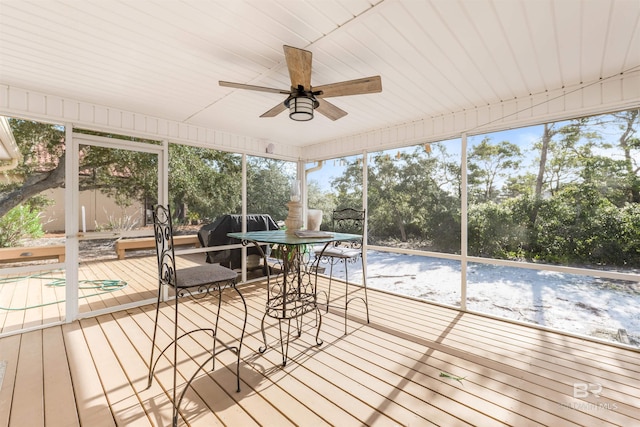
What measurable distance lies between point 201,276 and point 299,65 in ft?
5.10

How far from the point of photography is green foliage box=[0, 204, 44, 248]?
288 cm

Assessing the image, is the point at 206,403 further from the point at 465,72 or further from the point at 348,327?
the point at 465,72

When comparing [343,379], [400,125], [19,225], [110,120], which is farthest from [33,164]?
[400,125]

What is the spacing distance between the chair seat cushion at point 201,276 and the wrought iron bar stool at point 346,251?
974mm

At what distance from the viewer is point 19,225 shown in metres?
2.95

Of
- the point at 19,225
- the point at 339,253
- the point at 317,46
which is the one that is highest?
the point at 317,46

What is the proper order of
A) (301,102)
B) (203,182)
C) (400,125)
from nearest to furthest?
(301,102)
(400,125)
(203,182)

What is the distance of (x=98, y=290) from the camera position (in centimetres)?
354

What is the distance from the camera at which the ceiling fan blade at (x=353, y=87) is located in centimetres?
191

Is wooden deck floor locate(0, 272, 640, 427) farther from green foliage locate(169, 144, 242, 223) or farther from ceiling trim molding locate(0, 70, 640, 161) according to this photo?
ceiling trim molding locate(0, 70, 640, 161)

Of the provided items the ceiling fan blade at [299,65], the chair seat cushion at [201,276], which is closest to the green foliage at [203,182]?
the chair seat cushion at [201,276]

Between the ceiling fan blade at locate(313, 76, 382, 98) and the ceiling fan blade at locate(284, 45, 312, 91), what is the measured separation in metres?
0.12

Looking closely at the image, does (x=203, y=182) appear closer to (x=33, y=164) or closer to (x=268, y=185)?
(x=268, y=185)

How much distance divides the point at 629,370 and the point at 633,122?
214 cm
